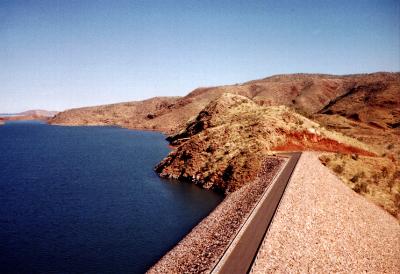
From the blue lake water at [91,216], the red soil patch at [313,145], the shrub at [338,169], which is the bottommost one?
the blue lake water at [91,216]

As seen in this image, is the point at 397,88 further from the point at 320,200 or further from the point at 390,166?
the point at 320,200

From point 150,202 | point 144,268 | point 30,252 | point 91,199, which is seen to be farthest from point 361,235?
point 91,199

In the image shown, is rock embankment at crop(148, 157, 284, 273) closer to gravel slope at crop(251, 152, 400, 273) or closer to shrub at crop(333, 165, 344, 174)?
gravel slope at crop(251, 152, 400, 273)

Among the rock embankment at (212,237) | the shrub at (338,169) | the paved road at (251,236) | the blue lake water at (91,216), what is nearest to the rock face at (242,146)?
the blue lake water at (91,216)

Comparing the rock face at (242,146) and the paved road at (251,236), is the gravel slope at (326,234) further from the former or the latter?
the rock face at (242,146)

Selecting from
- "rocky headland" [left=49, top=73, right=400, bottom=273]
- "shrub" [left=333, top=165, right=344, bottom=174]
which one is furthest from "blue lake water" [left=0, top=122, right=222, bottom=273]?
"shrub" [left=333, top=165, right=344, bottom=174]

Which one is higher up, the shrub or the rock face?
the rock face
